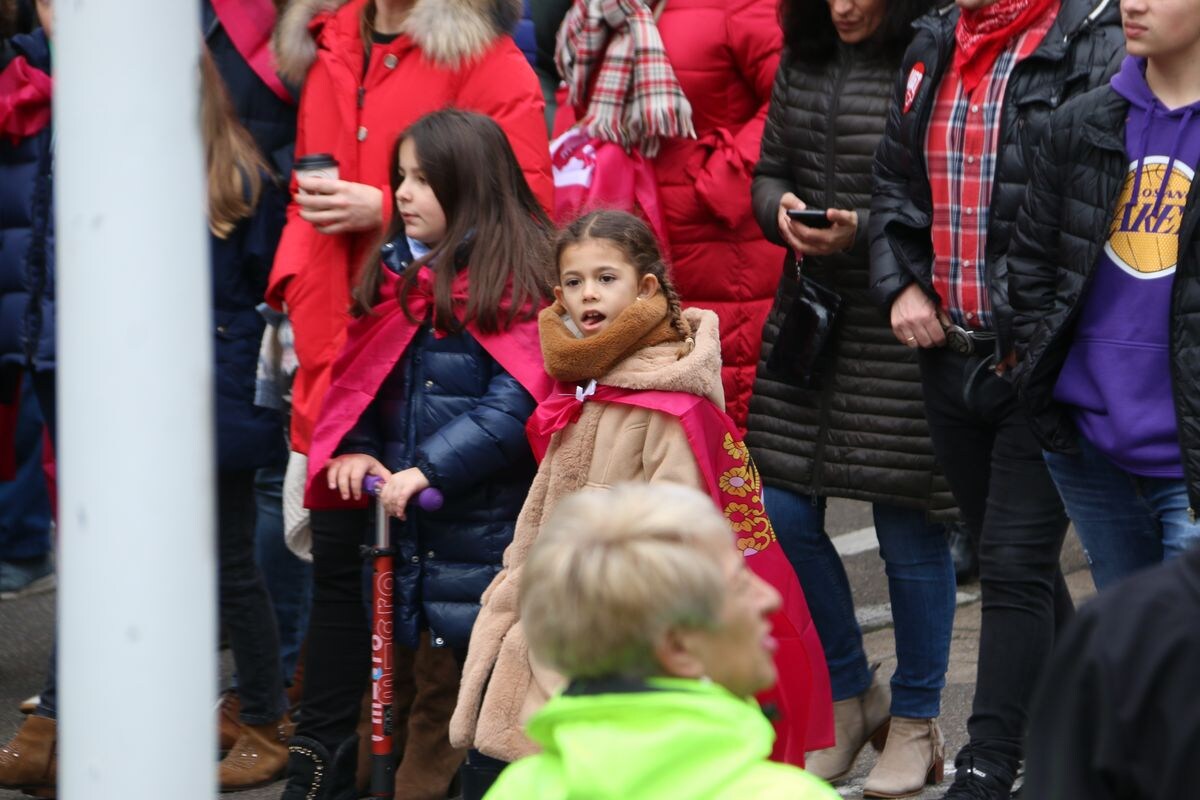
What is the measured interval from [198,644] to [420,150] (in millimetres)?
2533

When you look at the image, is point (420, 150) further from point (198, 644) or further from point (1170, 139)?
point (198, 644)

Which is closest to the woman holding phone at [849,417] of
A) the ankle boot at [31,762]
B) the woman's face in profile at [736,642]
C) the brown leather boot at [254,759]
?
the brown leather boot at [254,759]

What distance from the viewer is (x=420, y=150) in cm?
461

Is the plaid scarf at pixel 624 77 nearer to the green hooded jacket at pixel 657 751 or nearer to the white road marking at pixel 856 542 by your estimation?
the white road marking at pixel 856 542

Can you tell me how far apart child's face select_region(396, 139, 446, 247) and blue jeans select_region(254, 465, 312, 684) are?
1445 mm

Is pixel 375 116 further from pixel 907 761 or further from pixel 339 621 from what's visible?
pixel 907 761

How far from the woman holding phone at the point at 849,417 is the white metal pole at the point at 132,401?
2.82 metres

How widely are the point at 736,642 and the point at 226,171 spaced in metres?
3.12

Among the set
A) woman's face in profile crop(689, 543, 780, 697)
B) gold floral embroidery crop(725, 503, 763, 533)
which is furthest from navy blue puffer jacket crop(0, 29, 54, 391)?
woman's face in profile crop(689, 543, 780, 697)

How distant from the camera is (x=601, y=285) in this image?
166 inches

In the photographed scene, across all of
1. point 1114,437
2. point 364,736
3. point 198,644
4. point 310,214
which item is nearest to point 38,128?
point 310,214

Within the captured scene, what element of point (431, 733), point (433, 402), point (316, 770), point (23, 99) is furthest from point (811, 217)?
point (23, 99)

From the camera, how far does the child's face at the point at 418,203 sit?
4.62 meters

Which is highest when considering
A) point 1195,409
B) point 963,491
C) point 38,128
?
point 38,128
